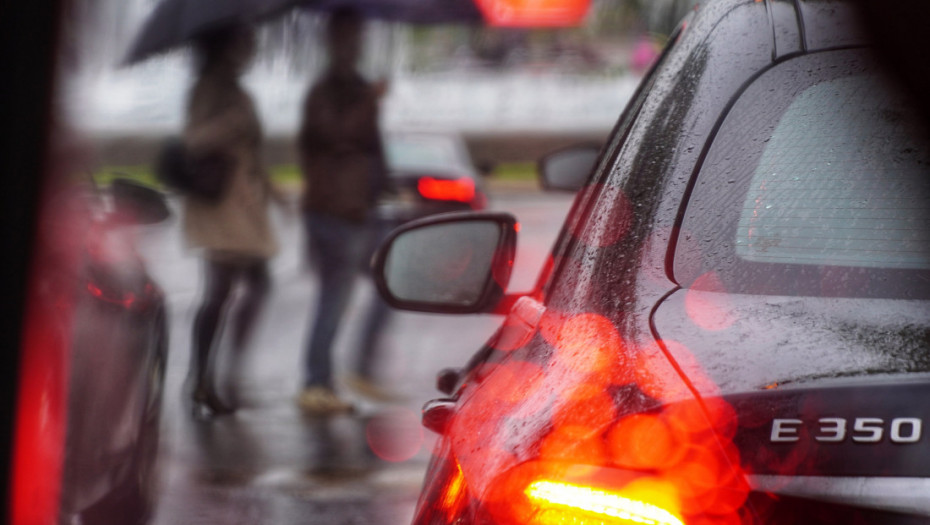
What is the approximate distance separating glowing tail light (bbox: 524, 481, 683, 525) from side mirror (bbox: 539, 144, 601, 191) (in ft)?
7.17

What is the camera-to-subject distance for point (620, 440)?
1436 millimetres

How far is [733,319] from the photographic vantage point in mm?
1545

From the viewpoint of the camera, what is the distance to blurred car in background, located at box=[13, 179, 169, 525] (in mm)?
3012

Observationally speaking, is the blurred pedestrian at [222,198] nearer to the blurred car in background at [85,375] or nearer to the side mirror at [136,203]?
the side mirror at [136,203]

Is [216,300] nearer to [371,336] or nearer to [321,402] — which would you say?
→ [321,402]

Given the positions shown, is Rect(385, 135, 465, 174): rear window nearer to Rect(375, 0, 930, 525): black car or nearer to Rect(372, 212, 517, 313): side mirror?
Rect(372, 212, 517, 313): side mirror

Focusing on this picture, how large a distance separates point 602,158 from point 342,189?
171 inches

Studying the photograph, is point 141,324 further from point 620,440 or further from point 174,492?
point 620,440

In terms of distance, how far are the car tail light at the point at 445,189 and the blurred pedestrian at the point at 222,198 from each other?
4768 millimetres

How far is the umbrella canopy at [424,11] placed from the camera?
756 centimetres

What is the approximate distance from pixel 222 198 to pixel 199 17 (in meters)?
0.94

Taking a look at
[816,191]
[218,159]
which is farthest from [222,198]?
[816,191]

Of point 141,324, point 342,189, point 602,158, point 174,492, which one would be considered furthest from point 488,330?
point 602,158


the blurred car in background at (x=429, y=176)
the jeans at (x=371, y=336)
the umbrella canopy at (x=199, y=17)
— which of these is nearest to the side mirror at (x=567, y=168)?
the umbrella canopy at (x=199, y=17)
